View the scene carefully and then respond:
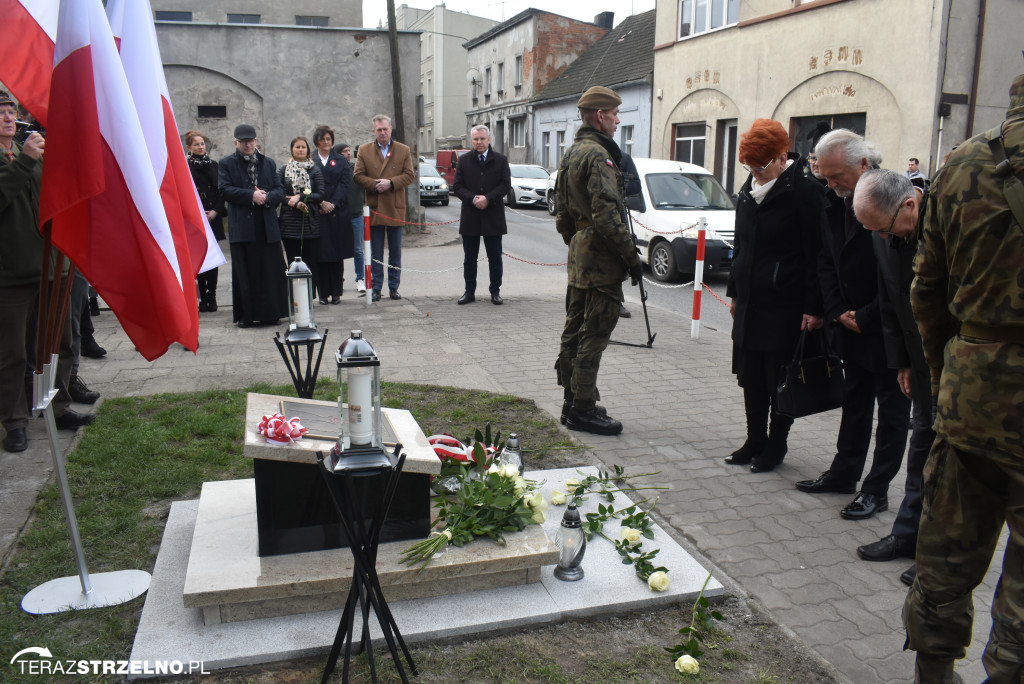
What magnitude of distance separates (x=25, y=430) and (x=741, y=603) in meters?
4.50

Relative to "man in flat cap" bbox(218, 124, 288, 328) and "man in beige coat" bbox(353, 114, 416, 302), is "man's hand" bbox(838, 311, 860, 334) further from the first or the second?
"man in beige coat" bbox(353, 114, 416, 302)

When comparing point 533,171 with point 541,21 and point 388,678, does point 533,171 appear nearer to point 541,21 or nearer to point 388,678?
point 541,21

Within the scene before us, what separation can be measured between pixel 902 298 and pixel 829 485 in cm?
151

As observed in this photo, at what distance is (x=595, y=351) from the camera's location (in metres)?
5.47

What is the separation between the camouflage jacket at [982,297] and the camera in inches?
90.9

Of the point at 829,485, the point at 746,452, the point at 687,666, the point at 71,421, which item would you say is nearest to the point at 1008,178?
the point at 687,666

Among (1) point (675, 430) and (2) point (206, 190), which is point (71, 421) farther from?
(2) point (206, 190)

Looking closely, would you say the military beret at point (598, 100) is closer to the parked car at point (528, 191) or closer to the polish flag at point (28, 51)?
the polish flag at point (28, 51)

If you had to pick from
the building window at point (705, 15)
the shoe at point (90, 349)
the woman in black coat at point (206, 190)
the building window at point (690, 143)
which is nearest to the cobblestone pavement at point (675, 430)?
the shoe at point (90, 349)

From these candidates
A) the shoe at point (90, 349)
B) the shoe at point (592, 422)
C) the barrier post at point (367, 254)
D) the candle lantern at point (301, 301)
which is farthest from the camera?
the barrier post at point (367, 254)

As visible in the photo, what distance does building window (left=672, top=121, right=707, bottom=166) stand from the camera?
76.9ft

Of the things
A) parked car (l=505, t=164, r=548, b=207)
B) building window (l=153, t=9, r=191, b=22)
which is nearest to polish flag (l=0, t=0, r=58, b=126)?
parked car (l=505, t=164, r=548, b=207)

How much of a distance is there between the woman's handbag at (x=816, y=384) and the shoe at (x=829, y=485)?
441mm

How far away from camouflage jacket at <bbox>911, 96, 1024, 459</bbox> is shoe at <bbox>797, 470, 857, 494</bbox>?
2.18 meters
